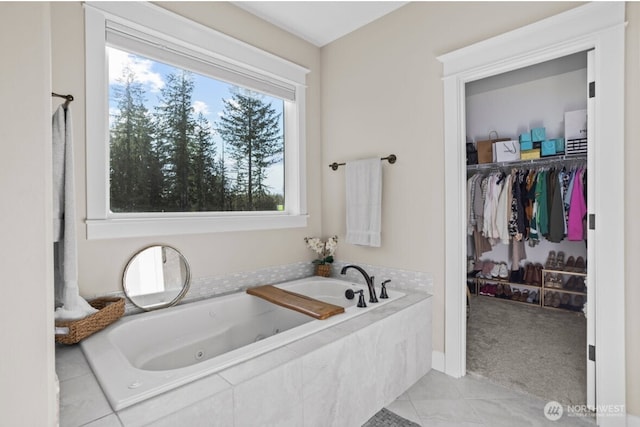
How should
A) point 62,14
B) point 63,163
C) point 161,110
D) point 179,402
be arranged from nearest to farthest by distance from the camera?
point 179,402, point 63,163, point 62,14, point 161,110

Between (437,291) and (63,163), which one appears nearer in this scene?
(63,163)

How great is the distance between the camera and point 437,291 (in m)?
2.35

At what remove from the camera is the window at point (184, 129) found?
1925mm

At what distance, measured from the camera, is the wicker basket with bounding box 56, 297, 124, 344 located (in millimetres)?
1553

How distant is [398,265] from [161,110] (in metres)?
2.11

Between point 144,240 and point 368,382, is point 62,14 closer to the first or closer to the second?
point 144,240

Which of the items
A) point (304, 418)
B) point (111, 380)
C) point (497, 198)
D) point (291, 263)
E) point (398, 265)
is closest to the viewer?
point (111, 380)

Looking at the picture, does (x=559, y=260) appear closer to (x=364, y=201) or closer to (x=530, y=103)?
(x=530, y=103)

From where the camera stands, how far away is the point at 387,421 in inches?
69.9

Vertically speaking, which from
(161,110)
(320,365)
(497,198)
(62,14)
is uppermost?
(62,14)

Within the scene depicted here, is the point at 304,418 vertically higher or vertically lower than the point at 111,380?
lower

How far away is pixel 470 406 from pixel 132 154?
8.58 feet

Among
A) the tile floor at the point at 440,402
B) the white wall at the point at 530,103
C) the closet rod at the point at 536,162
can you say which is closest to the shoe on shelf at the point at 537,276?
the white wall at the point at 530,103

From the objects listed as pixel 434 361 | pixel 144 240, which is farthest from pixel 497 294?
pixel 144 240
